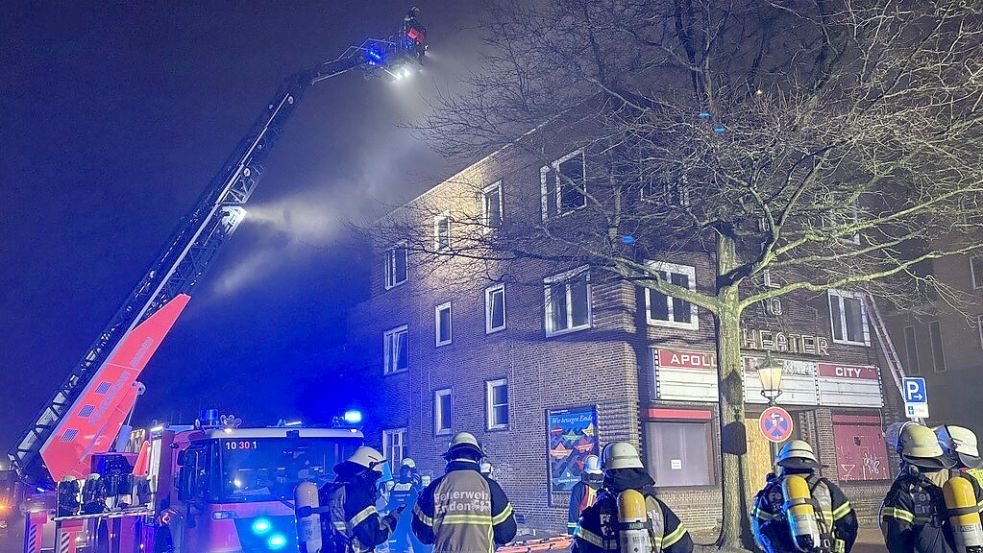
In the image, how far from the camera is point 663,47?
1329 centimetres

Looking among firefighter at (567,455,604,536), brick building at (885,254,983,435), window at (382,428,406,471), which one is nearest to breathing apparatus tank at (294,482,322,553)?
firefighter at (567,455,604,536)

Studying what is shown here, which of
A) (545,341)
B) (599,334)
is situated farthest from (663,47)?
(545,341)

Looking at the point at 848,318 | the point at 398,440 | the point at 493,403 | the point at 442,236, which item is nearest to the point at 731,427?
the point at 442,236

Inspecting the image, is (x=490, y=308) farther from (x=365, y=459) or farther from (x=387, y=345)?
(x=365, y=459)

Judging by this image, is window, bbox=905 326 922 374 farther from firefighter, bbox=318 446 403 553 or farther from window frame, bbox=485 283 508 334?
firefighter, bbox=318 446 403 553

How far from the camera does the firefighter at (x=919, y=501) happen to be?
457 centimetres

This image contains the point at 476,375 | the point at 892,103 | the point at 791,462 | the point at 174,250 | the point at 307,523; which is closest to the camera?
the point at 791,462

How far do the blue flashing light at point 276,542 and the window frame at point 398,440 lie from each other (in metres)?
13.1

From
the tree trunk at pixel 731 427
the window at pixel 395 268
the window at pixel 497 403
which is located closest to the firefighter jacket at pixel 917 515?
the tree trunk at pixel 731 427

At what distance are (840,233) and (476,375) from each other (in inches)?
392

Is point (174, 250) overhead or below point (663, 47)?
below

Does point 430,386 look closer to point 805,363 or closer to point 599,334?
point 599,334

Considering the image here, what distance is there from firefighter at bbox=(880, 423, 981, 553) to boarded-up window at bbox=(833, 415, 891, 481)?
49.6 ft

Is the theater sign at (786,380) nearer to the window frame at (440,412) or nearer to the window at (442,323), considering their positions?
the window frame at (440,412)
